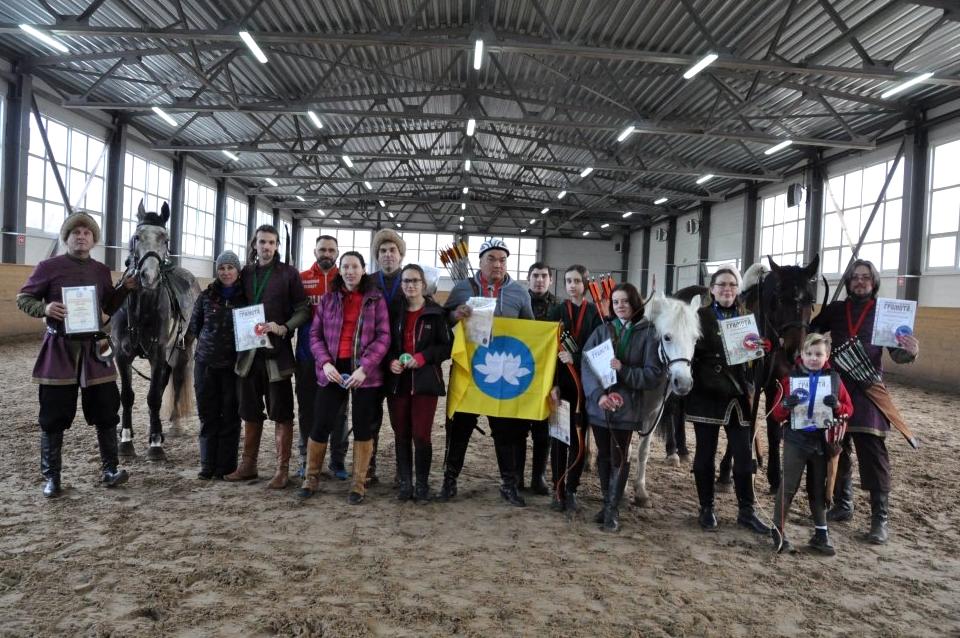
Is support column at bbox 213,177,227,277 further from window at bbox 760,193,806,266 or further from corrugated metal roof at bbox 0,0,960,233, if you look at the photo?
window at bbox 760,193,806,266

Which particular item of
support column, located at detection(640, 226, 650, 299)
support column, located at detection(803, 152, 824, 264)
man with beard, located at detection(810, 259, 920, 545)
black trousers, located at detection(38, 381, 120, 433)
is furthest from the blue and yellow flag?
support column, located at detection(640, 226, 650, 299)

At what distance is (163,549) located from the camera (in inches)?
119

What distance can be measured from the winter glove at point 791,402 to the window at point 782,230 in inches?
583

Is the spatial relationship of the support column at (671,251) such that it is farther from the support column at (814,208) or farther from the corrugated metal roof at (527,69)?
the support column at (814,208)

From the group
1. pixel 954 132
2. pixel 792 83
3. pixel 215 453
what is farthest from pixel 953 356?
pixel 215 453

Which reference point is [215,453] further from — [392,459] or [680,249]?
[680,249]

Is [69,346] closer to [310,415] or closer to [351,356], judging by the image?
[310,415]

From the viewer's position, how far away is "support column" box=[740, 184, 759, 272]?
18.9m

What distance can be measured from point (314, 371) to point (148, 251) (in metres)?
1.65

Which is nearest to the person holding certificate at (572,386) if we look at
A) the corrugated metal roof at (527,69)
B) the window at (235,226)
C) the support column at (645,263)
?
the corrugated metal roof at (527,69)

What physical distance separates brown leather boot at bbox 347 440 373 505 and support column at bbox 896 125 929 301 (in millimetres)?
13077

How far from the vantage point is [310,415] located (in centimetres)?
427

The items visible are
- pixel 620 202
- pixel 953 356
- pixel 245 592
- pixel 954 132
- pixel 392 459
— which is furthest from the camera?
pixel 620 202

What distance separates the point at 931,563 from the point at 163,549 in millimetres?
4375
